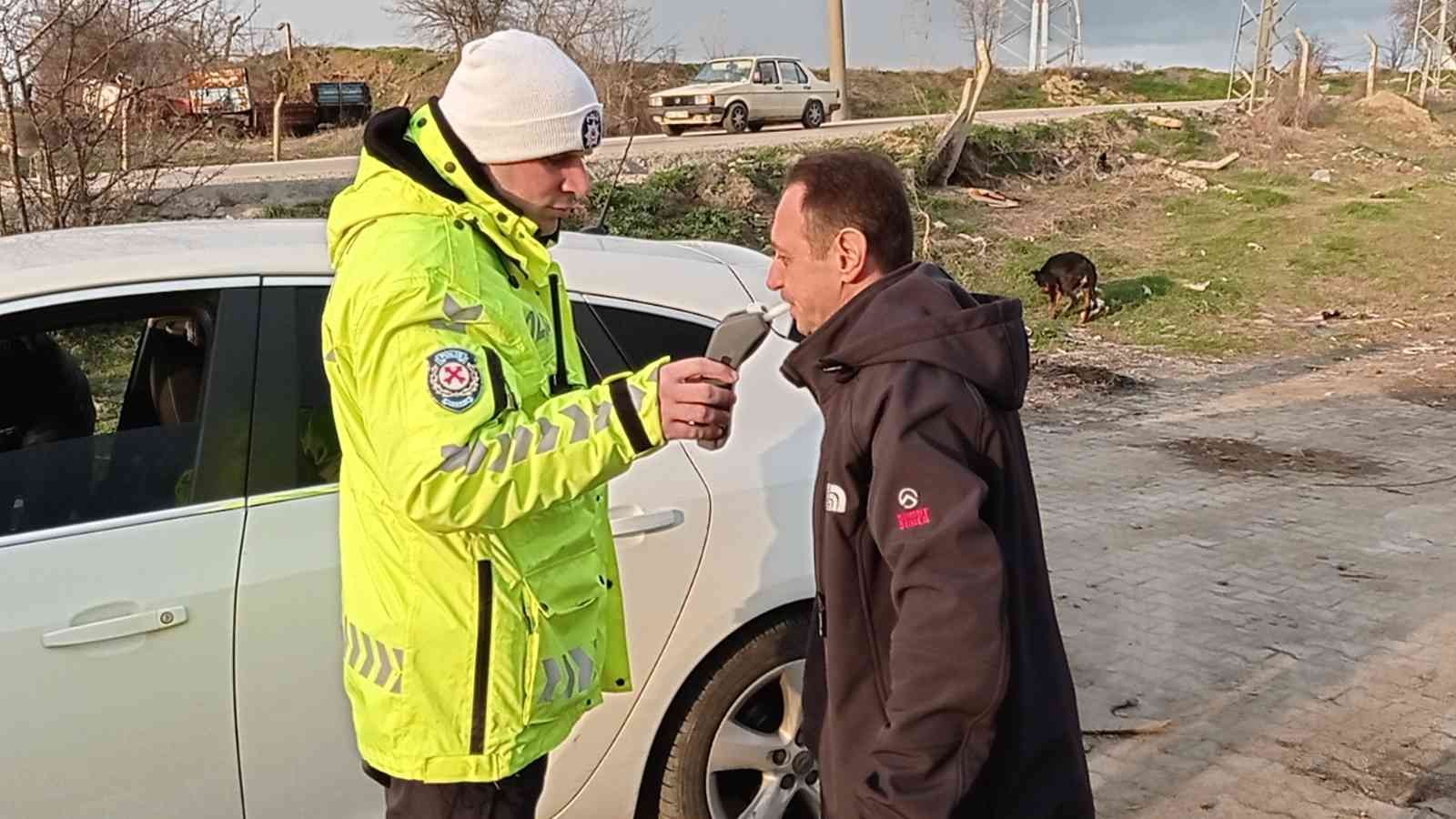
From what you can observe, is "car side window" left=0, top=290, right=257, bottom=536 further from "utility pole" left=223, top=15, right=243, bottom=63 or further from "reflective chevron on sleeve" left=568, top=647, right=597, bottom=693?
"utility pole" left=223, top=15, right=243, bottom=63

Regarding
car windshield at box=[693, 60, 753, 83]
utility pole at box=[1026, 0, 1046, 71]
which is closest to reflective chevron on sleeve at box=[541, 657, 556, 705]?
car windshield at box=[693, 60, 753, 83]

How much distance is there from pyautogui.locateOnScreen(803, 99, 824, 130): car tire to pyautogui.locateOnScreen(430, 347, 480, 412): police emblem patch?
78.3 feet

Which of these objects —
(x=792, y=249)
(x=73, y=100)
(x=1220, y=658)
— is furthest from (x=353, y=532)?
(x=73, y=100)

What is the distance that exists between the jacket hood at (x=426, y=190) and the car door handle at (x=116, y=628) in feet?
3.03

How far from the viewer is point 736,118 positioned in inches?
920

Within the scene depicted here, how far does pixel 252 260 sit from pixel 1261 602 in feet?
14.7

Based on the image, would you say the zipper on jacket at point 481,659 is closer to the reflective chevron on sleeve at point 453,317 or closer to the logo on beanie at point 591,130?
the reflective chevron on sleeve at point 453,317

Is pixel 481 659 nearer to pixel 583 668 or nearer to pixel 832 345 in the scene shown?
pixel 583 668

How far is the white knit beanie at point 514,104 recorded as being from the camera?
6.24 feet

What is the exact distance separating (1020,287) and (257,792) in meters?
11.9

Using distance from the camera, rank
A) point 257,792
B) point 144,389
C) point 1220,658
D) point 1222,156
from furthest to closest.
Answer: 1. point 1222,156
2. point 1220,658
3. point 144,389
4. point 257,792

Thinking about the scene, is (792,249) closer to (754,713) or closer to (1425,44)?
(754,713)

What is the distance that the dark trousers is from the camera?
1990 millimetres

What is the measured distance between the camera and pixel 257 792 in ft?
8.48
